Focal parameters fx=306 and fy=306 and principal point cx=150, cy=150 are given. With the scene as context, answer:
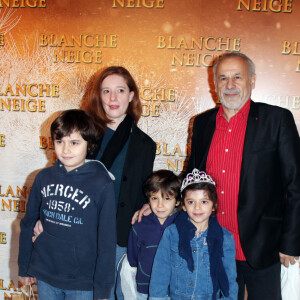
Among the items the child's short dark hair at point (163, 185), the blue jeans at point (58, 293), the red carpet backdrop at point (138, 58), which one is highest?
the red carpet backdrop at point (138, 58)

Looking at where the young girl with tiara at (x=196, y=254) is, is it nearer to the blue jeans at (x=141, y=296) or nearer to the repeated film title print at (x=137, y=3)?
the blue jeans at (x=141, y=296)

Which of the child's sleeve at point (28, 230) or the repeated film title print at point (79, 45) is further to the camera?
the repeated film title print at point (79, 45)

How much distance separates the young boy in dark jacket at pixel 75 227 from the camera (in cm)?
172

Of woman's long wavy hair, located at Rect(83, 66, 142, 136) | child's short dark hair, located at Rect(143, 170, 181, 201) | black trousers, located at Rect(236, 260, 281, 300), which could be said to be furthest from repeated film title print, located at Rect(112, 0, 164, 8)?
black trousers, located at Rect(236, 260, 281, 300)

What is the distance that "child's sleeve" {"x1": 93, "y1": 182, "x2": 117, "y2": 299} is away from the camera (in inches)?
67.1

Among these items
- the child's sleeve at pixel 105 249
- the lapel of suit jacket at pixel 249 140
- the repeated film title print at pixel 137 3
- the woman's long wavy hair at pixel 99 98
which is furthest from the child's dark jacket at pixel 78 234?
the repeated film title print at pixel 137 3

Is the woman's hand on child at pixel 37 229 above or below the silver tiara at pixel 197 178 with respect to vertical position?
below

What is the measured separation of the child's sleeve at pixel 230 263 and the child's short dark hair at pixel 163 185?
44 centimetres

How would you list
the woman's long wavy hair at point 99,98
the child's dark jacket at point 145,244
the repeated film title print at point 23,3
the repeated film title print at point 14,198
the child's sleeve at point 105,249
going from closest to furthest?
the child's sleeve at point 105,249 → the child's dark jacket at point 145,244 → the woman's long wavy hair at point 99,98 → the repeated film title print at point 23,3 → the repeated film title print at point 14,198

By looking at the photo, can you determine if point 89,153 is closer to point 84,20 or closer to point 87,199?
point 87,199

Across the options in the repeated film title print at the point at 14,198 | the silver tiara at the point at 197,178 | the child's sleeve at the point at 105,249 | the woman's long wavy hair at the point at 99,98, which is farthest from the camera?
the repeated film title print at the point at 14,198

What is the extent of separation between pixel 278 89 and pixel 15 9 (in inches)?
104

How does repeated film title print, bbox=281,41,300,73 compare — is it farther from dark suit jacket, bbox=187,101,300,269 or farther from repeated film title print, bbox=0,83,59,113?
repeated film title print, bbox=0,83,59,113

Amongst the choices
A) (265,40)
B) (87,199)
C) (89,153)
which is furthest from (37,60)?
(265,40)
